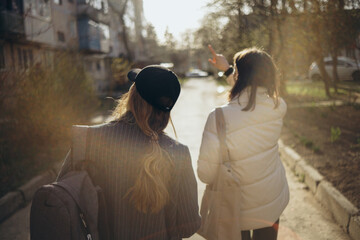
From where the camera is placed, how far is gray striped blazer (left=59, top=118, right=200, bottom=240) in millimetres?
1602

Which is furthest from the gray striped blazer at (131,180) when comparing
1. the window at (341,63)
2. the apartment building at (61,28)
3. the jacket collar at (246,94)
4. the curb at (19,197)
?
the apartment building at (61,28)

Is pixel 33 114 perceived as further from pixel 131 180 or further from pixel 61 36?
pixel 61 36

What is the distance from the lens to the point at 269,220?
90.7 inches

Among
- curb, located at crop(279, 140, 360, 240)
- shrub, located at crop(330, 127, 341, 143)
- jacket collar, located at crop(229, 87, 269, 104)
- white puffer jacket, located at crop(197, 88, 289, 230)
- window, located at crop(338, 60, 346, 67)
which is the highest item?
window, located at crop(338, 60, 346, 67)

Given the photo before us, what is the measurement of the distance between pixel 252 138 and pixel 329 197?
108 inches

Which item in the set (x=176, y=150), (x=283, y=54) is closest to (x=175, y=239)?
(x=176, y=150)

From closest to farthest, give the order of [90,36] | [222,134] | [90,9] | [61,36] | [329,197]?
1. [222,134]
2. [329,197]
3. [61,36]
4. [90,36]
5. [90,9]

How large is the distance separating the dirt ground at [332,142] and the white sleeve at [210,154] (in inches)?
104

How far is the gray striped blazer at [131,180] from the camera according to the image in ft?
5.25

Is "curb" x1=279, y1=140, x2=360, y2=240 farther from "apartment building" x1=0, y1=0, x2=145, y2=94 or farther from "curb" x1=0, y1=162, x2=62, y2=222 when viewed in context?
"apartment building" x1=0, y1=0, x2=145, y2=94

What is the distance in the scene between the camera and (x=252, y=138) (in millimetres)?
2180

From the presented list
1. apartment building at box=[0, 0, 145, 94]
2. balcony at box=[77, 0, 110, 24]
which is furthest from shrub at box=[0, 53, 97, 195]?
balcony at box=[77, 0, 110, 24]

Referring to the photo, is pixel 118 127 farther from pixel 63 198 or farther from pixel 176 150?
pixel 63 198

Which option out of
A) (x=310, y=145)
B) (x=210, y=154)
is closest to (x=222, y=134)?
(x=210, y=154)
